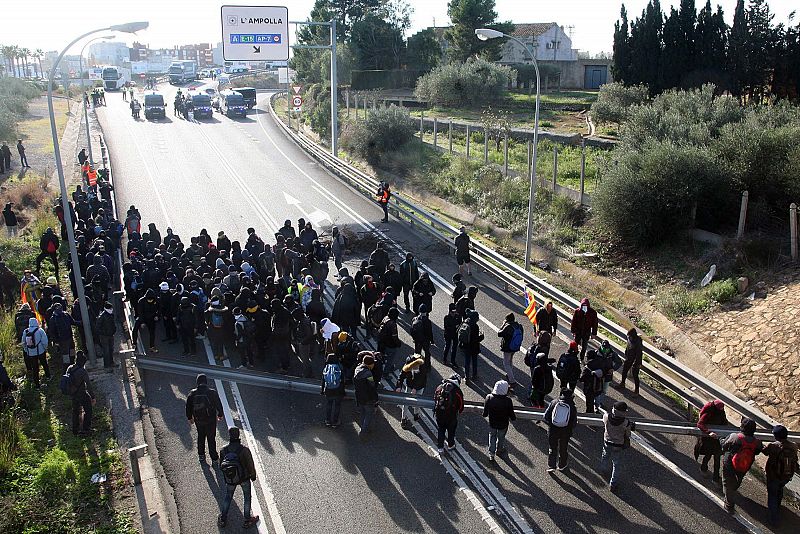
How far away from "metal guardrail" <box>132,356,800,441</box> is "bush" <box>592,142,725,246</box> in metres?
9.37

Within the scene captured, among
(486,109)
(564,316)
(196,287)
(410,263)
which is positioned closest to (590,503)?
(564,316)

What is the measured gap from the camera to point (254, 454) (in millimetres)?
10555

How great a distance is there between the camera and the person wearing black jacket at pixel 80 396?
1096 centimetres

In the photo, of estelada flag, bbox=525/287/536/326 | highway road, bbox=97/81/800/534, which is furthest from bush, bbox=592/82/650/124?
highway road, bbox=97/81/800/534

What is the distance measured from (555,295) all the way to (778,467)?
7127mm

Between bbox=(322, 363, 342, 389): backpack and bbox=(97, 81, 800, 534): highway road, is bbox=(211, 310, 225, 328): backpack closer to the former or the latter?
bbox=(97, 81, 800, 534): highway road

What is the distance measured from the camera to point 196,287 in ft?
47.2

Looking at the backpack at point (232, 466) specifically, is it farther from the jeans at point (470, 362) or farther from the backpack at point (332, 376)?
the jeans at point (470, 362)

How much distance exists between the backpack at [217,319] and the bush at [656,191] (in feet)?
38.5

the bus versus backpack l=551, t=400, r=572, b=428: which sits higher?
the bus

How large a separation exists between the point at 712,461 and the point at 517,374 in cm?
379

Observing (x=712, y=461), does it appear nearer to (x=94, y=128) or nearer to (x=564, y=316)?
(x=564, y=316)

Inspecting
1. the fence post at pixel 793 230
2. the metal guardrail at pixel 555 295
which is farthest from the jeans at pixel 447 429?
the fence post at pixel 793 230

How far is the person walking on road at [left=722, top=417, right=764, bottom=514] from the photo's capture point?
9023 millimetres
